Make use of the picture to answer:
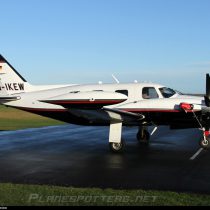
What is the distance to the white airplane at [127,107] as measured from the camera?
574 inches

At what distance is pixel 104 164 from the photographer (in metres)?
12.5

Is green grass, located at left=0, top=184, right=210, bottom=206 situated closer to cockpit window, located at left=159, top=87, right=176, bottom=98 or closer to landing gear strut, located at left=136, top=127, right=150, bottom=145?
cockpit window, located at left=159, top=87, right=176, bottom=98

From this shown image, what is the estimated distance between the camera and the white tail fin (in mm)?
18484

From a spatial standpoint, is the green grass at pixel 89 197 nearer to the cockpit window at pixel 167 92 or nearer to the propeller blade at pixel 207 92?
the propeller blade at pixel 207 92

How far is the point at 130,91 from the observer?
16.0 metres

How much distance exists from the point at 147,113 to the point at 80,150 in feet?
10.4

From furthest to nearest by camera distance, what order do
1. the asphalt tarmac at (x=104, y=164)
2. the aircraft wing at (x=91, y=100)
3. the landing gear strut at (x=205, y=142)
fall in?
the landing gear strut at (x=205, y=142) < the aircraft wing at (x=91, y=100) < the asphalt tarmac at (x=104, y=164)

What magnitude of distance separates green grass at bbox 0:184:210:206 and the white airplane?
6.03 m

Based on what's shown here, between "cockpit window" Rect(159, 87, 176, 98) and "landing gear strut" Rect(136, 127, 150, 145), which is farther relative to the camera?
"landing gear strut" Rect(136, 127, 150, 145)

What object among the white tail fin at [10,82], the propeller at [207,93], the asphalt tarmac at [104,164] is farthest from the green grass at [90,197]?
the white tail fin at [10,82]

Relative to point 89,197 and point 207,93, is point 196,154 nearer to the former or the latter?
point 207,93

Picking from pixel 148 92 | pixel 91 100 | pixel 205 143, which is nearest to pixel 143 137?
pixel 148 92

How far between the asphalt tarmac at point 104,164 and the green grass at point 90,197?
720mm

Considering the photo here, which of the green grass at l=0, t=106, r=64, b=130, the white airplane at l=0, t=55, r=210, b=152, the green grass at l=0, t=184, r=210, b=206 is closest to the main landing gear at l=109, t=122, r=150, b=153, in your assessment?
the white airplane at l=0, t=55, r=210, b=152
